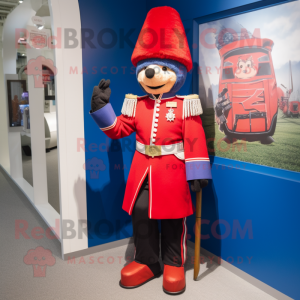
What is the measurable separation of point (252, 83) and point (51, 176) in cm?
346

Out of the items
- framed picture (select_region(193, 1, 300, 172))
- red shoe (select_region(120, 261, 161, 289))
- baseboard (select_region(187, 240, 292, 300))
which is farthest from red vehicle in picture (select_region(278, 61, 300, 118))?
red shoe (select_region(120, 261, 161, 289))

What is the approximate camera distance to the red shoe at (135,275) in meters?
1.84

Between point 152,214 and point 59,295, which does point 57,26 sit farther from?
point 59,295

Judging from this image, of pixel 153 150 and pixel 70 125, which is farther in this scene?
pixel 70 125

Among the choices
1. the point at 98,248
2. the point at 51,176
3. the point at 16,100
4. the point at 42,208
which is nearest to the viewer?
the point at 98,248

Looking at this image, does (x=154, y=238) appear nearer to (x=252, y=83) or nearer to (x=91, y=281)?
(x=91, y=281)

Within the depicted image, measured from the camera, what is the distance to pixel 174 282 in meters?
1.78

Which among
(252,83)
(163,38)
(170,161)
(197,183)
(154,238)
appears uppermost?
(163,38)

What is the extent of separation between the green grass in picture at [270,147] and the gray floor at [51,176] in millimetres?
1844

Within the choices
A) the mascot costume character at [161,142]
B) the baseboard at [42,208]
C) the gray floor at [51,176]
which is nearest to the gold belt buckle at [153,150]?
the mascot costume character at [161,142]

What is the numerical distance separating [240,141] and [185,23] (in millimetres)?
888

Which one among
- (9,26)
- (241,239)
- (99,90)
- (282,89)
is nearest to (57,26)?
(99,90)

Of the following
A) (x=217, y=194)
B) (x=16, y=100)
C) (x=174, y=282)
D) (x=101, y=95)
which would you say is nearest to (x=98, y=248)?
(x=174, y=282)

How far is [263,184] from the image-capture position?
173cm
